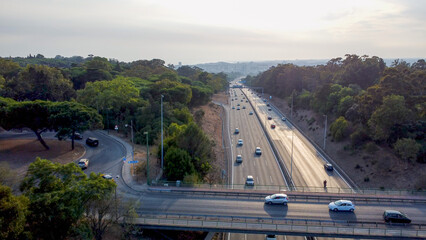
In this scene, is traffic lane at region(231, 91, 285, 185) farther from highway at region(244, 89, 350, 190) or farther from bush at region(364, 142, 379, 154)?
bush at region(364, 142, 379, 154)

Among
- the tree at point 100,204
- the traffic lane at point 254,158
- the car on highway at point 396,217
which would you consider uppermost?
the tree at point 100,204

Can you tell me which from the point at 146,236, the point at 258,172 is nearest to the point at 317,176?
the point at 258,172

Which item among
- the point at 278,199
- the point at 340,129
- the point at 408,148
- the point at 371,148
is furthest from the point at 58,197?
the point at 340,129

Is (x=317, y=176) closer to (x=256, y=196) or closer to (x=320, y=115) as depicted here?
(x=256, y=196)

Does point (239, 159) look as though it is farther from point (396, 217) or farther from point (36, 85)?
point (36, 85)

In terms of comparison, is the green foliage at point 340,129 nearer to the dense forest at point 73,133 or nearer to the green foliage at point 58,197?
the dense forest at point 73,133

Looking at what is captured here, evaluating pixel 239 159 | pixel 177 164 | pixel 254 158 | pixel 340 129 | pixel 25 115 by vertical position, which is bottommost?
pixel 254 158

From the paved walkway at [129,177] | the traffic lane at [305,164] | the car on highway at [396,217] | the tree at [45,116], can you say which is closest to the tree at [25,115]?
the tree at [45,116]
